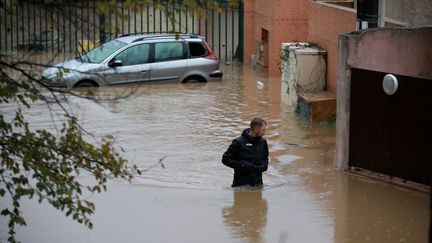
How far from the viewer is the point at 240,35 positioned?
88.4ft

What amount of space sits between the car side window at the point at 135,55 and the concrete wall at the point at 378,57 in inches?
352

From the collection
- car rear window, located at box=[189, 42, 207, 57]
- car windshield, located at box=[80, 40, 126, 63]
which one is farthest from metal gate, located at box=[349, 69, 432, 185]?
car rear window, located at box=[189, 42, 207, 57]

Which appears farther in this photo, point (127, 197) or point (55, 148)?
point (127, 197)

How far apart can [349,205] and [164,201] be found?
237cm

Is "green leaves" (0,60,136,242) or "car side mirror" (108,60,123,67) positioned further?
"car side mirror" (108,60,123,67)

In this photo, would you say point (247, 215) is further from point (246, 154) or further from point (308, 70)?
point (308, 70)

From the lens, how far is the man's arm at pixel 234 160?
11500mm

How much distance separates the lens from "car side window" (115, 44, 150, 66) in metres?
21.3

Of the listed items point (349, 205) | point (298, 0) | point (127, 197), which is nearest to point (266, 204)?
point (349, 205)

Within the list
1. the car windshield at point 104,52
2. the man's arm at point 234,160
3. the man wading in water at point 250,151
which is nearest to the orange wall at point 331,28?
the car windshield at point 104,52

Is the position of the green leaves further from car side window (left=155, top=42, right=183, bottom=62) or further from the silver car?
car side window (left=155, top=42, right=183, bottom=62)

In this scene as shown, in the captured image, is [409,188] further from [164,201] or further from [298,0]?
[298,0]

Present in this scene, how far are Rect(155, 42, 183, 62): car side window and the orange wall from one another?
3.63 meters

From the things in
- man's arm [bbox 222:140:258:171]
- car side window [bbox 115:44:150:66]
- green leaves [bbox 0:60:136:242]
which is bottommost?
man's arm [bbox 222:140:258:171]
